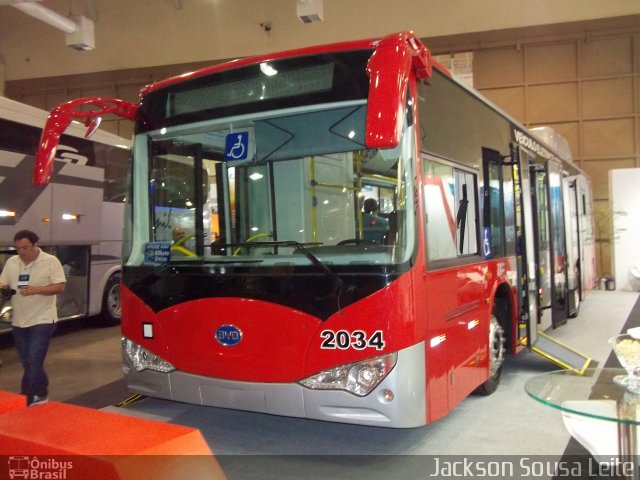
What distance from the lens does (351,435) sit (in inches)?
170

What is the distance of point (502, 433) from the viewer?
4254 millimetres

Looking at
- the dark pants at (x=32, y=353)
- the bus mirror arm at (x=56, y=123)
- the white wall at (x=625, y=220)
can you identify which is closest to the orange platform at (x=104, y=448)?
the bus mirror arm at (x=56, y=123)

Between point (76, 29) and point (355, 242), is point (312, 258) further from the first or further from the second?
point (76, 29)

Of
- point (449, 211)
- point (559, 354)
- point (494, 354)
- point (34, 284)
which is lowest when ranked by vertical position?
point (559, 354)

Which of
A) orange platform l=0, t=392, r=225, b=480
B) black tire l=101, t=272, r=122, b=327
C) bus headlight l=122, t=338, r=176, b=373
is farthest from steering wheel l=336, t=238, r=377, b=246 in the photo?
black tire l=101, t=272, r=122, b=327

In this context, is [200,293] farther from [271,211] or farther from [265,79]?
[265,79]

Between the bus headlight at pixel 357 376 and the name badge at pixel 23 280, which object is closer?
the bus headlight at pixel 357 376

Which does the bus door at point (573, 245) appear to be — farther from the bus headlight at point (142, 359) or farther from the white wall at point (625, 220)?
the bus headlight at point (142, 359)

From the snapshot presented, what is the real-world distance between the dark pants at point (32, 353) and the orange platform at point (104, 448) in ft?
8.90

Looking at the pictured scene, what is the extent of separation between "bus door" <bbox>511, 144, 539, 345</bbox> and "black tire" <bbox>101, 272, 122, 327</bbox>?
6.78 m

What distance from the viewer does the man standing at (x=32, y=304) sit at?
5004mm

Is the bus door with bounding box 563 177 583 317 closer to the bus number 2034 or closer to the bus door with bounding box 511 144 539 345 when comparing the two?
the bus door with bounding box 511 144 539 345

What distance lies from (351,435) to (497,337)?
66.4 inches

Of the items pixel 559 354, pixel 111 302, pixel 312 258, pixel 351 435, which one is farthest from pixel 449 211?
pixel 111 302
